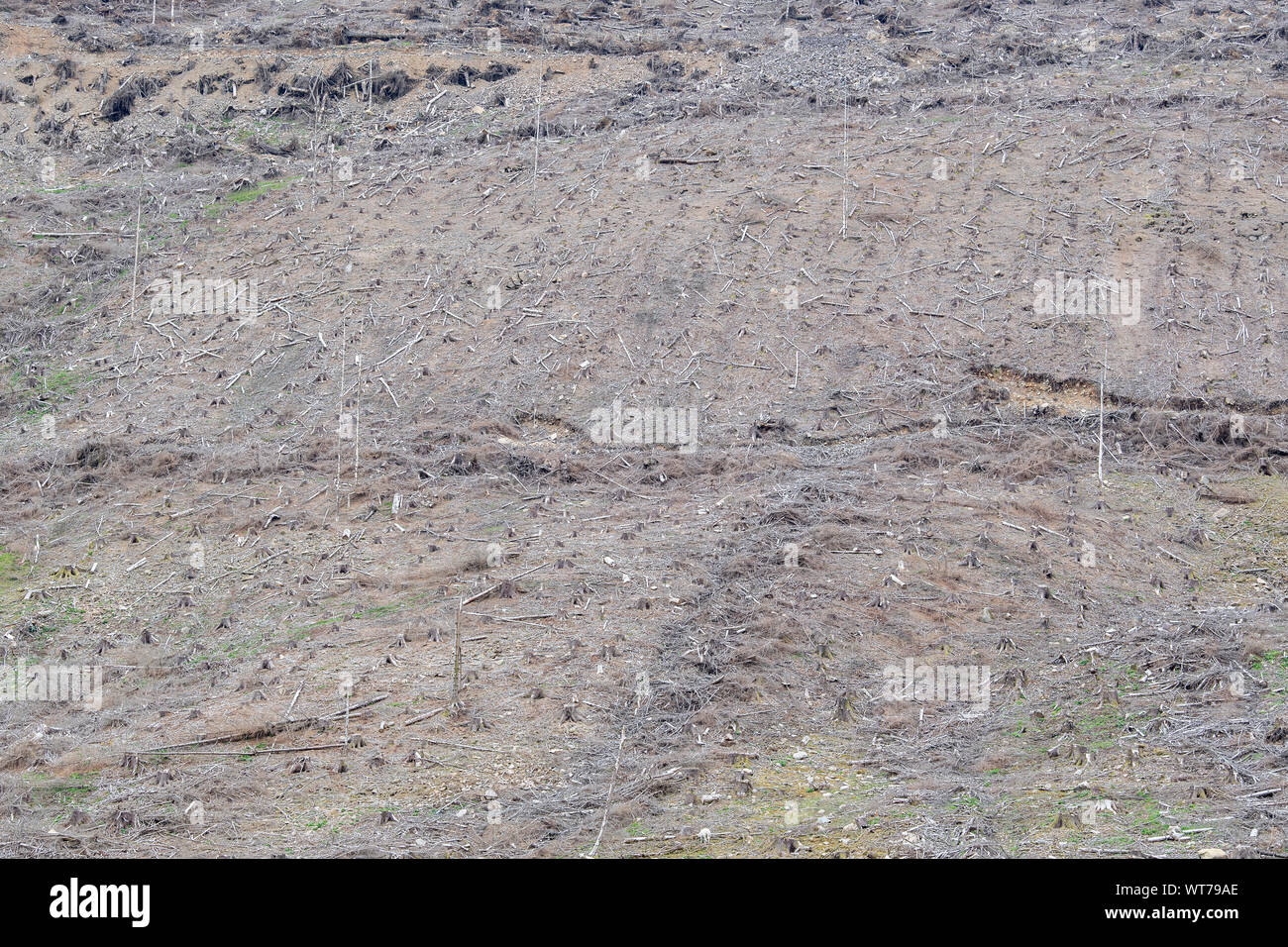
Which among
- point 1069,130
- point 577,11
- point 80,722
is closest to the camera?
point 80,722

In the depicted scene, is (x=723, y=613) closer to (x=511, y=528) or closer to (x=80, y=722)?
(x=511, y=528)

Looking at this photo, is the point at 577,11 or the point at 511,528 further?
the point at 577,11

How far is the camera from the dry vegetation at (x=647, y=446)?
33.3 feet

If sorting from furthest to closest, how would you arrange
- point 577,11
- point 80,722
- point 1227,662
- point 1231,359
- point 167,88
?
point 577,11, point 167,88, point 1231,359, point 80,722, point 1227,662

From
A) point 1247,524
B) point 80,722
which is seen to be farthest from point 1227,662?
point 80,722

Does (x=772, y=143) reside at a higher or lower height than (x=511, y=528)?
higher

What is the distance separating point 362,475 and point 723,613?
17.8 ft

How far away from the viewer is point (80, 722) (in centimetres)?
1170

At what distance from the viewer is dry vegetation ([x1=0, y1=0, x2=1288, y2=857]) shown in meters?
10.1

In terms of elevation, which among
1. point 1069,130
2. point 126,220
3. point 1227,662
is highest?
point 1069,130

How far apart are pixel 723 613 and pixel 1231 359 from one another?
8362mm

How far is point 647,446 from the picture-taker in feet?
54.4
